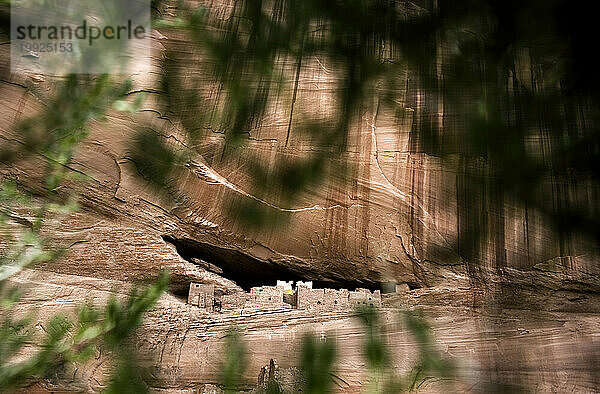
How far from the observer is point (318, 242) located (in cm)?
224

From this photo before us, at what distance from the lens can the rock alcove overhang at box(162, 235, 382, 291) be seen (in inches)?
92.0

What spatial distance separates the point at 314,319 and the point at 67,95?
108 cm

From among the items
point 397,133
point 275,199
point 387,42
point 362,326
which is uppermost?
point 387,42

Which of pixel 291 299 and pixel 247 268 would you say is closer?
pixel 291 299

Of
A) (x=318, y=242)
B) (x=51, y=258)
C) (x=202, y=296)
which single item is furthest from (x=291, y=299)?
(x=51, y=258)

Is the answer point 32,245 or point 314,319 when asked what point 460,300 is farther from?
point 32,245

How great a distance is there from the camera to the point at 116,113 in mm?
2041

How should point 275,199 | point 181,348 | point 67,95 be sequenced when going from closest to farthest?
point 67,95 < point 181,348 < point 275,199

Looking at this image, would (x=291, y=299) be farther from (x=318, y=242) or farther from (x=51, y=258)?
(x=51, y=258)

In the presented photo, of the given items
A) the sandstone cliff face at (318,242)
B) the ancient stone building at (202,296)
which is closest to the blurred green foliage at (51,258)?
the sandstone cliff face at (318,242)

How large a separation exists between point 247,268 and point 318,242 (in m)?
0.35

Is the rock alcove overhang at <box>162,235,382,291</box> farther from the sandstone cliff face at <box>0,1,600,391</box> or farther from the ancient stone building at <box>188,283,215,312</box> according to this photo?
the ancient stone building at <box>188,283,215,312</box>

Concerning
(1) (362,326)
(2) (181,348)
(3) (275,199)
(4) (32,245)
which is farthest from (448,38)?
(4) (32,245)

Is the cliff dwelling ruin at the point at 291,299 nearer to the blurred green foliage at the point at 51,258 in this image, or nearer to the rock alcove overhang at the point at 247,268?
the rock alcove overhang at the point at 247,268
